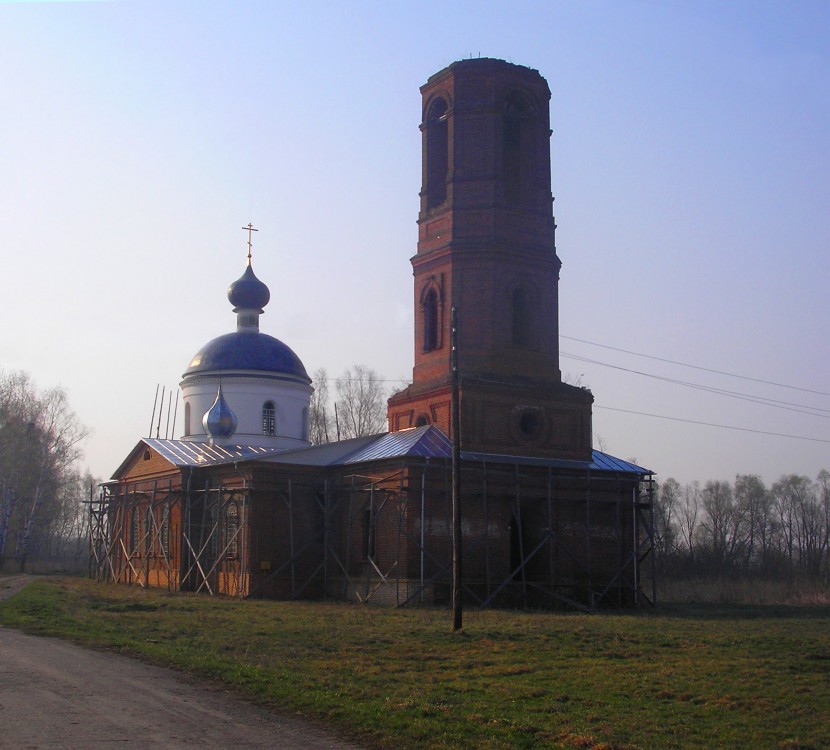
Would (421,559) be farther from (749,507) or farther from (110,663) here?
(749,507)

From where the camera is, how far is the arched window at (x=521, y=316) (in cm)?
2711

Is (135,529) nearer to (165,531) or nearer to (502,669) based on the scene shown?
(165,531)

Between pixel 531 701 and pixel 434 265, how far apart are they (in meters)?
17.9

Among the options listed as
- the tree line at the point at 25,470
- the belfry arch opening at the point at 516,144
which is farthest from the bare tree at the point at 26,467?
the belfry arch opening at the point at 516,144

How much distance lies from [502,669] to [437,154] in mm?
17816

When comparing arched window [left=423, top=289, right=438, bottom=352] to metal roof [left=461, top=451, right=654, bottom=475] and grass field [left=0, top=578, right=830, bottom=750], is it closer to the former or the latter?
metal roof [left=461, top=451, right=654, bottom=475]

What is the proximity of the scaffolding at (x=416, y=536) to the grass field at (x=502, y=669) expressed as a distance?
3.40 meters


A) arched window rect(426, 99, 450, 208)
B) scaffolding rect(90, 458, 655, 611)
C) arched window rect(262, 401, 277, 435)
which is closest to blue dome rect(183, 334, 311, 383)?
arched window rect(262, 401, 277, 435)

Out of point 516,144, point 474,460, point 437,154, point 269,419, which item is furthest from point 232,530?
point 516,144

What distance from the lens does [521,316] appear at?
2720 centimetres

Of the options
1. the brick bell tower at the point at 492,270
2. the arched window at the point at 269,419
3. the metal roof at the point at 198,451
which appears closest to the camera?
the brick bell tower at the point at 492,270

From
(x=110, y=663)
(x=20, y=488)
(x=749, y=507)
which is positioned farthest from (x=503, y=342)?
(x=749, y=507)

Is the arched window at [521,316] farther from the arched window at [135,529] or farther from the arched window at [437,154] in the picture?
the arched window at [135,529]

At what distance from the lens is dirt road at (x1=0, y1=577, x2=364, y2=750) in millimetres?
8508
